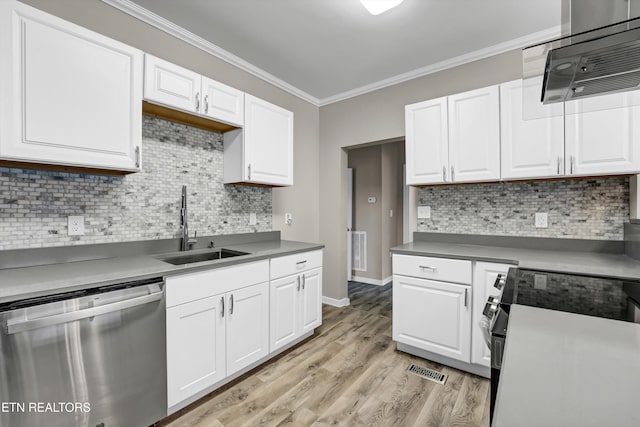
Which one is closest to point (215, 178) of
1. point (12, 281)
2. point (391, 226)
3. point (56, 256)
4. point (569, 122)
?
point (56, 256)

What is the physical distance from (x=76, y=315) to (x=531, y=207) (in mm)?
3070

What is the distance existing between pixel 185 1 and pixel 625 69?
2.41 meters

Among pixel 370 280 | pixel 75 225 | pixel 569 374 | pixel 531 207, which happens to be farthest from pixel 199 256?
pixel 370 280

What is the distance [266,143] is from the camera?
253cm

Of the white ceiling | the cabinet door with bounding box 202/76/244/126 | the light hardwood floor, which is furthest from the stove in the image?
the cabinet door with bounding box 202/76/244/126

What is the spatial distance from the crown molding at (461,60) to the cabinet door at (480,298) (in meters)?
1.86

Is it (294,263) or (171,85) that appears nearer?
(171,85)

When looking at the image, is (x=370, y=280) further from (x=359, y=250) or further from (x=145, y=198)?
(x=145, y=198)

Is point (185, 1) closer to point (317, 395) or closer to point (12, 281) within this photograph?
point (12, 281)

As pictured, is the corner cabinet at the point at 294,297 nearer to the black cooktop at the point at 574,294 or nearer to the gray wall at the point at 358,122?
the gray wall at the point at 358,122

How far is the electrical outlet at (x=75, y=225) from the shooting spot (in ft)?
5.64

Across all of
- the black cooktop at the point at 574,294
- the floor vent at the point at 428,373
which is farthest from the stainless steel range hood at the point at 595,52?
the floor vent at the point at 428,373

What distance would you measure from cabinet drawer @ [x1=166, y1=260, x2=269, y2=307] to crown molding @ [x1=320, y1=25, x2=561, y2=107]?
2327mm

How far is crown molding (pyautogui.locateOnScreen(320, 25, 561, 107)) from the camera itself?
2.25 metres
